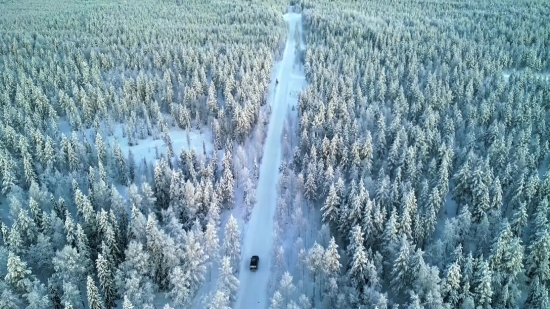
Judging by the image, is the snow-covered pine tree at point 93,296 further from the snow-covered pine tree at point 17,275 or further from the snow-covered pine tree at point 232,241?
the snow-covered pine tree at point 232,241

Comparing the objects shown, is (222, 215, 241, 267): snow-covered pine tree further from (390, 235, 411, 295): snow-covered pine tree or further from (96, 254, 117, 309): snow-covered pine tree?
(390, 235, 411, 295): snow-covered pine tree

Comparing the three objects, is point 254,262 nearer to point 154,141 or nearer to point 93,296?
point 93,296

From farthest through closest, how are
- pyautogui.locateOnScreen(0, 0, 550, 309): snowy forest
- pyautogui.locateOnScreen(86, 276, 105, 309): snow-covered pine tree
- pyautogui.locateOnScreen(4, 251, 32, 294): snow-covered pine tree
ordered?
pyautogui.locateOnScreen(0, 0, 550, 309): snowy forest < pyautogui.locateOnScreen(4, 251, 32, 294): snow-covered pine tree < pyautogui.locateOnScreen(86, 276, 105, 309): snow-covered pine tree

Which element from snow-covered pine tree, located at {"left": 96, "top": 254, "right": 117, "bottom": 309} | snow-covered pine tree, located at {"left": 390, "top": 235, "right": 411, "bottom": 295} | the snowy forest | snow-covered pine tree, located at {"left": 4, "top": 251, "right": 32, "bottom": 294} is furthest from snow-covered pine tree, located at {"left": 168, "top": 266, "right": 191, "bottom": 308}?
snow-covered pine tree, located at {"left": 390, "top": 235, "right": 411, "bottom": 295}

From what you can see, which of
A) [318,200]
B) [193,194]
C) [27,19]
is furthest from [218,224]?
[27,19]

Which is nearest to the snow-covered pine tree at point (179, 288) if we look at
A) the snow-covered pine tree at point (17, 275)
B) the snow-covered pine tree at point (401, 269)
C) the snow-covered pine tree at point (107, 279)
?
the snow-covered pine tree at point (107, 279)

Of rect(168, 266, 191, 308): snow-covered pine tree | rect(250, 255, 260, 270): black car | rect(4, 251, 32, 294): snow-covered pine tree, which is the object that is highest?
rect(4, 251, 32, 294): snow-covered pine tree

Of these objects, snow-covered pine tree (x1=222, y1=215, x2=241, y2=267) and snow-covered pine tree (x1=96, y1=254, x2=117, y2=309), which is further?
snow-covered pine tree (x1=222, y1=215, x2=241, y2=267)
